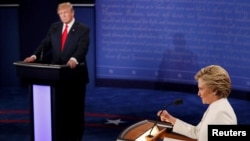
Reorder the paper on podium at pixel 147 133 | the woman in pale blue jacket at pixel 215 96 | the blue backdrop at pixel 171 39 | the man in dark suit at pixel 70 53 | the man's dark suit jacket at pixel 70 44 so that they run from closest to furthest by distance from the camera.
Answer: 1. the woman in pale blue jacket at pixel 215 96
2. the paper on podium at pixel 147 133
3. the man in dark suit at pixel 70 53
4. the man's dark suit jacket at pixel 70 44
5. the blue backdrop at pixel 171 39

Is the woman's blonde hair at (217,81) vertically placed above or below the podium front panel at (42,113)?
above

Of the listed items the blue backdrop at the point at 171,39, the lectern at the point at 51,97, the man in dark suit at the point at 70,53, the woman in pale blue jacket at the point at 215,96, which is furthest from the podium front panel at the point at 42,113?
the blue backdrop at the point at 171,39

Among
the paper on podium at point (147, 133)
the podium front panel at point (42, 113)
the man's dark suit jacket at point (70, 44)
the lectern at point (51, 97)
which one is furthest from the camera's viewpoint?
the man's dark suit jacket at point (70, 44)

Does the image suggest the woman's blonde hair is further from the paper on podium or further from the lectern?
the lectern

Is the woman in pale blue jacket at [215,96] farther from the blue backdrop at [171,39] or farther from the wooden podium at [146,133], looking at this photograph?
the blue backdrop at [171,39]

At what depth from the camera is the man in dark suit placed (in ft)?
14.5

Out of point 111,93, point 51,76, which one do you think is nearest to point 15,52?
point 111,93

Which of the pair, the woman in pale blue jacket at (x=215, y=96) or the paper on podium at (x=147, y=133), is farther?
the paper on podium at (x=147, y=133)

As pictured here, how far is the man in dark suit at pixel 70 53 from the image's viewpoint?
4434mm

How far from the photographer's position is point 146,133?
8.91 feet

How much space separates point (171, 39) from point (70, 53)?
10.1ft

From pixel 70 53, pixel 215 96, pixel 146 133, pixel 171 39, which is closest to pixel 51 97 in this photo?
pixel 70 53

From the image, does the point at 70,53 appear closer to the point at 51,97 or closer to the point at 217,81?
the point at 51,97

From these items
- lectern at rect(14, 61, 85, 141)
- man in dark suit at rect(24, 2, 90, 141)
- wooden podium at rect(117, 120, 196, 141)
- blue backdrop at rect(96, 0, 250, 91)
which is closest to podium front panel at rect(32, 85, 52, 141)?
lectern at rect(14, 61, 85, 141)
